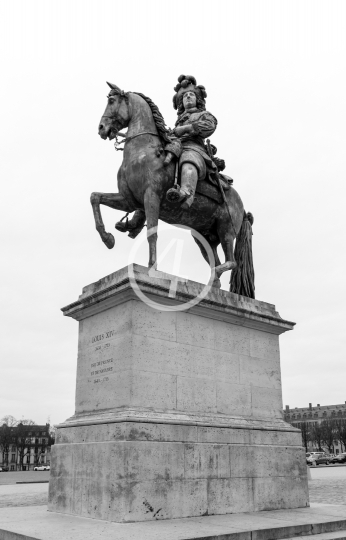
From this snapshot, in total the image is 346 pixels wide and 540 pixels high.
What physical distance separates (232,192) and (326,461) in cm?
5525

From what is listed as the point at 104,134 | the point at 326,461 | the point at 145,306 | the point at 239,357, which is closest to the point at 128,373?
the point at 145,306

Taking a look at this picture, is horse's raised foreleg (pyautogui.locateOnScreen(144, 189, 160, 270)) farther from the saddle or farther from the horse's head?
the horse's head

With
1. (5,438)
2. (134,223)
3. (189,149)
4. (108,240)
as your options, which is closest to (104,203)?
(108,240)

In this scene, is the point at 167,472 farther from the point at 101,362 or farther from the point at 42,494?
the point at 42,494

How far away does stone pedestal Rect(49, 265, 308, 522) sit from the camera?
26.3ft

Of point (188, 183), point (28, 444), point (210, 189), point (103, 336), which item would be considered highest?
point (210, 189)

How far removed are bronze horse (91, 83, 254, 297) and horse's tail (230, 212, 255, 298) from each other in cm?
37

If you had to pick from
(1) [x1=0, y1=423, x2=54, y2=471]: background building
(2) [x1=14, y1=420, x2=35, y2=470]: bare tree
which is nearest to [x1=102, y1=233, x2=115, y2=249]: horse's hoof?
(1) [x1=0, y1=423, x2=54, y2=471]: background building

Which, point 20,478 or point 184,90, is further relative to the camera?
point 20,478

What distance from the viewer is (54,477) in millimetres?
9164

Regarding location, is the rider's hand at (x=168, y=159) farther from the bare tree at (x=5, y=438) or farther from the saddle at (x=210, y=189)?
the bare tree at (x=5, y=438)

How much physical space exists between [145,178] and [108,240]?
1421 mm

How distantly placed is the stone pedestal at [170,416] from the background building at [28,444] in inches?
4308

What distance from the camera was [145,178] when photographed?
1009 cm
